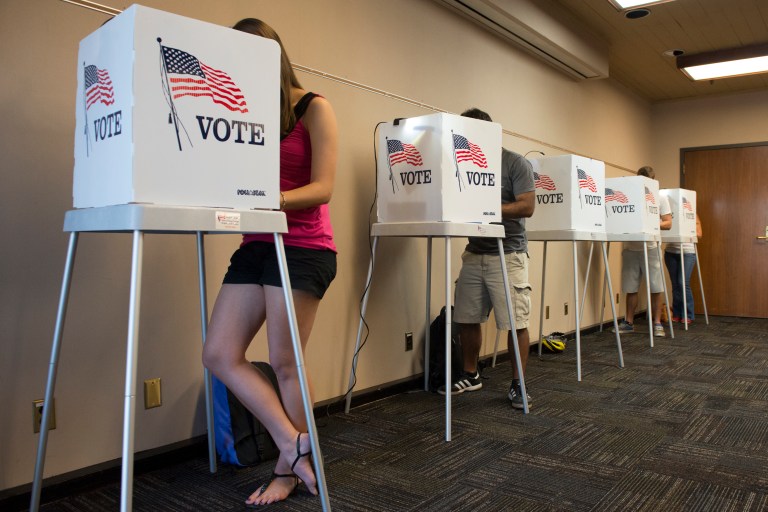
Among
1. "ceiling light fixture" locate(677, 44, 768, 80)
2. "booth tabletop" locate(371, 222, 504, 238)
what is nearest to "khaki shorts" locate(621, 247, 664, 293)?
"ceiling light fixture" locate(677, 44, 768, 80)

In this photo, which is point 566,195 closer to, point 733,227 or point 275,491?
point 275,491

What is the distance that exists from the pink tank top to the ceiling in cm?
319

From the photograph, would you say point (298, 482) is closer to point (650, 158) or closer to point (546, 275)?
point (546, 275)

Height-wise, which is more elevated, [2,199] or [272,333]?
[2,199]

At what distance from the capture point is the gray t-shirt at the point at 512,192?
291cm

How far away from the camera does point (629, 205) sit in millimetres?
4484

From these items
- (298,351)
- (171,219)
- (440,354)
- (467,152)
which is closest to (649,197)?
(440,354)

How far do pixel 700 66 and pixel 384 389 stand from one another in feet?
14.1

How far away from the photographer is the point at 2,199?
68.7 inches

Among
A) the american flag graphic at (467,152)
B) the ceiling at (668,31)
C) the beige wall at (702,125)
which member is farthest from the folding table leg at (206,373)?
the beige wall at (702,125)

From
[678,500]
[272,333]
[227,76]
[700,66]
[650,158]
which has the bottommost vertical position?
[678,500]

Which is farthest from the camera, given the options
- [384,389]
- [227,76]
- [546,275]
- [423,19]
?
[546,275]

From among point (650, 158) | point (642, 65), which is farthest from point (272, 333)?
point (650, 158)

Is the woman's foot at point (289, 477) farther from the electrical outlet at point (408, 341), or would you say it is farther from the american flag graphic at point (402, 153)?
the electrical outlet at point (408, 341)
